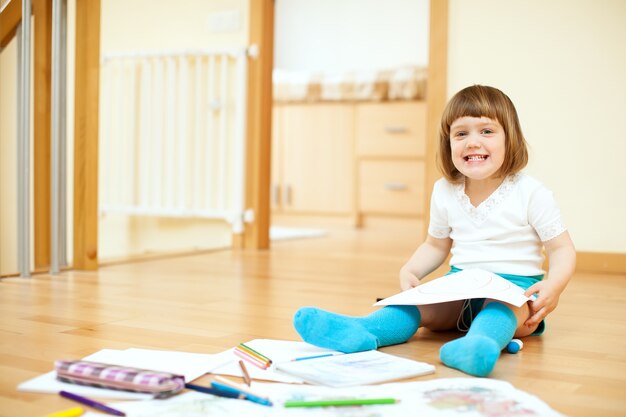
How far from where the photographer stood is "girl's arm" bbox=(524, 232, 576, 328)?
1185mm

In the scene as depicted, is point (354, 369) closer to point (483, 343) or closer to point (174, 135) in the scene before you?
point (483, 343)

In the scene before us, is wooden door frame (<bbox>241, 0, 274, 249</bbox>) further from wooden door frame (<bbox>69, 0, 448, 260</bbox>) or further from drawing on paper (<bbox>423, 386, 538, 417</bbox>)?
drawing on paper (<bbox>423, 386, 538, 417</bbox>)

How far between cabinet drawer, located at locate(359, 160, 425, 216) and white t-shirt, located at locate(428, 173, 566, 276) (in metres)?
2.61

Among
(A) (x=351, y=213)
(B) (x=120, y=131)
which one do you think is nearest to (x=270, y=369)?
(B) (x=120, y=131)

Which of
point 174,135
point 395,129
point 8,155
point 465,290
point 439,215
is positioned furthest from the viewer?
point 395,129

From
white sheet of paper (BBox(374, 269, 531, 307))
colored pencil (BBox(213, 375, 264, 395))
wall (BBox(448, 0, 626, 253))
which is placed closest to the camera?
colored pencil (BBox(213, 375, 264, 395))

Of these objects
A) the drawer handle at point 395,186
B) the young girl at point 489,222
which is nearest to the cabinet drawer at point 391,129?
the drawer handle at point 395,186

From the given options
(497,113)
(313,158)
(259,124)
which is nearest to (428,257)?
(497,113)

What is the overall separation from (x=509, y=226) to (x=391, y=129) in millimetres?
2769

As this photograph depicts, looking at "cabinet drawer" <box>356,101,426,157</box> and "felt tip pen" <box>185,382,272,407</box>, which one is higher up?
"cabinet drawer" <box>356,101,426,157</box>

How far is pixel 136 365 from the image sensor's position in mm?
996

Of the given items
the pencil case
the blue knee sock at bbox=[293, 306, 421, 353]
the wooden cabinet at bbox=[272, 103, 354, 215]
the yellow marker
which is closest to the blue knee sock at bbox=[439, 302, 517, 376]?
the blue knee sock at bbox=[293, 306, 421, 353]

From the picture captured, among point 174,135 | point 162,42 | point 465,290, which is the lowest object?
point 465,290

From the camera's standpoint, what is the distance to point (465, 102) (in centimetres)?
127
